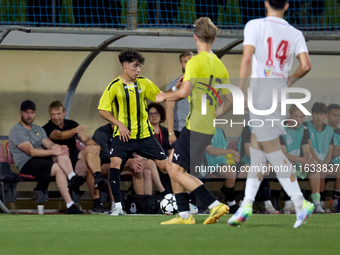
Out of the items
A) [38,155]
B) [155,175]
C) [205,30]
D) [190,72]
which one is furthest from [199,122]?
[38,155]

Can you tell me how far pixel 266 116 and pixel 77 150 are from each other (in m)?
4.17

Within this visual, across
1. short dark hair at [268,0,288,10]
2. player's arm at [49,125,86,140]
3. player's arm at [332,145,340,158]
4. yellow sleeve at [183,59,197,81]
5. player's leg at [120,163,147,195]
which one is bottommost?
player's leg at [120,163,147,195]

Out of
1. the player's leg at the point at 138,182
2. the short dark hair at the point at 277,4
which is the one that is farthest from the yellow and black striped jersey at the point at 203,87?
the player's leg at the point at 138,182

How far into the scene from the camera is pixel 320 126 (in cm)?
871

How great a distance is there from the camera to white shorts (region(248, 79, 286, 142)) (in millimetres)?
4641

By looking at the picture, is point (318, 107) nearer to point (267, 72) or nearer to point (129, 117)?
point (129, 117)

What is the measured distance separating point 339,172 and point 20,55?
499 centimetres

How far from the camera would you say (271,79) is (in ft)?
15.5

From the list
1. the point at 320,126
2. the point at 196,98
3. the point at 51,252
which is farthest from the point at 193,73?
the point at 320,126

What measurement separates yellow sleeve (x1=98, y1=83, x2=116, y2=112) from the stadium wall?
1.97m

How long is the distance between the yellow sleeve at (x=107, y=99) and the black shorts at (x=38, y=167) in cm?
122

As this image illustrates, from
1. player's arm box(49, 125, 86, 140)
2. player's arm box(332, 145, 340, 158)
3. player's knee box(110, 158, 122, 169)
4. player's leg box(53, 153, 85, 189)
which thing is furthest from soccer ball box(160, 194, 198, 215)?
player's arm box(332, 145, 340, 158)

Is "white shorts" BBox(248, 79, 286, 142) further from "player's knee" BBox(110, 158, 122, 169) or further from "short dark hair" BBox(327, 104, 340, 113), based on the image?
"short dark hair" BBox(327, 104, 340, 113)

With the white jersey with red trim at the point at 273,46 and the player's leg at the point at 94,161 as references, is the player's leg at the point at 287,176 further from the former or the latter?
the player's leg at the point at 94,161
